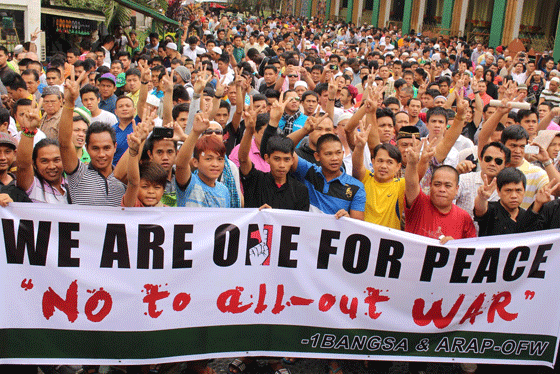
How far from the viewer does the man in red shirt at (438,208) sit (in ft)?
13.5

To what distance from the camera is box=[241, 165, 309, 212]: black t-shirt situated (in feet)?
13.6

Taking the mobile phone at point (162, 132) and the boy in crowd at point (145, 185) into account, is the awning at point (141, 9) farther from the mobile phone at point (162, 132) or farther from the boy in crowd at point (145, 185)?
the boy in crowd at point (145, 185)

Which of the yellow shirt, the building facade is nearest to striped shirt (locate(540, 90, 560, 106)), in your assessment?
the yellow shirt

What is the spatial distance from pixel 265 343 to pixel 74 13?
14013mm

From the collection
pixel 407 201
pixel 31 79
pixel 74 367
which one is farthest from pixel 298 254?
pixel 31 79

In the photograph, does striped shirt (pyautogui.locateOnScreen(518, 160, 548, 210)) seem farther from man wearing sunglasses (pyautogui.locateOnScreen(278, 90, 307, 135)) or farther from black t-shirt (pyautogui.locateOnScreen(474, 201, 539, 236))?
man wearing sunglasses (pyautogui.locateOnScreen(278, 90, 307, 135))

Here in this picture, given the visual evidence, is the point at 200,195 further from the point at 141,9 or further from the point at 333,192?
the point at 141,9

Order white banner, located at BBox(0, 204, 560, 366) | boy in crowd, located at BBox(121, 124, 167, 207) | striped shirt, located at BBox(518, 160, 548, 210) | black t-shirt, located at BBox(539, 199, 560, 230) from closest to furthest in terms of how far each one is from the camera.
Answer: white banner, located at BBox(0, 204, 560, 366)
boy in crowd, located at BBox(121, 124, 167, 207)
black t-shirt, located at BBox(539, 199, 560, 230)
striped shirt, located at BBox(518, 160, 548, 210)

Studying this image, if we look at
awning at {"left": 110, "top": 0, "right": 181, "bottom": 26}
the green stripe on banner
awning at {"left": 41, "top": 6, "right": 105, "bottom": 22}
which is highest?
awning at {"left": 110, "top": 0, "right": 181, "bottom": 26}

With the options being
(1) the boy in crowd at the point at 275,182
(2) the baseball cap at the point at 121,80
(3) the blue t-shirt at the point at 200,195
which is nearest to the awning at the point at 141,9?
(2) the baseball cap at the point at 121,80

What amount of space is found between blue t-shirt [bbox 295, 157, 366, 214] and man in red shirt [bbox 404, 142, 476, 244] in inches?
13.8

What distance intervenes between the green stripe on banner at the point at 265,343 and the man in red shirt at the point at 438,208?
686 mm

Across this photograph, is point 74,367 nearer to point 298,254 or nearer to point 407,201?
point 298,254

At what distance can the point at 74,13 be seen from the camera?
15.6m
